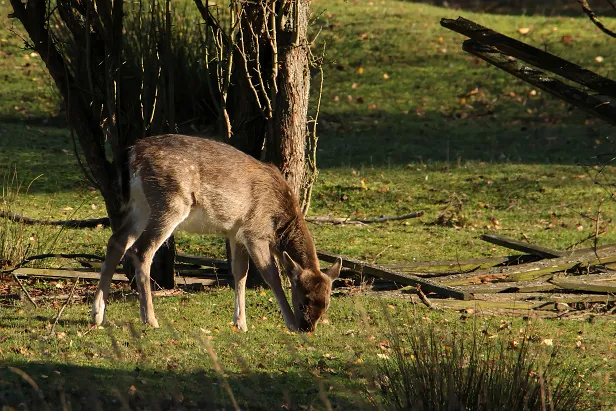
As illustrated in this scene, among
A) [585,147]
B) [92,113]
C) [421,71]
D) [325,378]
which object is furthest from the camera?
[421,71]

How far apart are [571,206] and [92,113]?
764 centimetres

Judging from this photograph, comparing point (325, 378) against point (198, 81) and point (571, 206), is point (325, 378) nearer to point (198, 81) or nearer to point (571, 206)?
point (571, 206)

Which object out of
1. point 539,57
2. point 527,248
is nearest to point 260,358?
point 539,57

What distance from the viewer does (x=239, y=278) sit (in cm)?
840

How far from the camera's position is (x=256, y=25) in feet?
30.0

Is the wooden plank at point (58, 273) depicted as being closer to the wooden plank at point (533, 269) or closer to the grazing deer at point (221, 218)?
the grazing deer at point (221, 218)

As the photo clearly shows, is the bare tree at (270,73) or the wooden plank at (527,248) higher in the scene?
the bare tree at (270,73)

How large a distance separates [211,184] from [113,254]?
3.18 feet

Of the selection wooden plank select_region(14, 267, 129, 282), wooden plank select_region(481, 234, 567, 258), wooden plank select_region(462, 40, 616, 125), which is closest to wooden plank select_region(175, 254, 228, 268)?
wooden plank select_region(14, 267, 129, 282)

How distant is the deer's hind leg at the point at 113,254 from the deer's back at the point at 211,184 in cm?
25

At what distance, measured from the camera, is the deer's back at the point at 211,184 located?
25.8 feet

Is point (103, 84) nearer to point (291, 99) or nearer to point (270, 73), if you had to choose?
point (270, 73)

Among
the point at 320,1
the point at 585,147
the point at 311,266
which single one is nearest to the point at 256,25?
the point at 311,266

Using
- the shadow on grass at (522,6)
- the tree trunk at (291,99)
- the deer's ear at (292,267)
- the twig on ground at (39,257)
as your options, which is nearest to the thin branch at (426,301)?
the deer's ear at (292,267)
